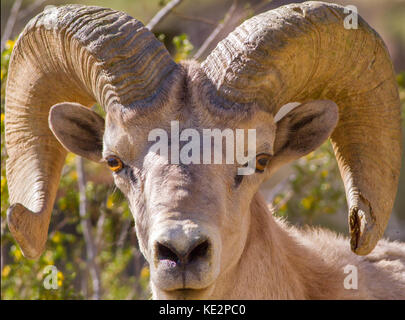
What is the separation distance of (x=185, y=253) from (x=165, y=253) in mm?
174

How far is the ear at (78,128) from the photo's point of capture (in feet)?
20.3

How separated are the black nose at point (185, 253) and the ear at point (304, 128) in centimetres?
155

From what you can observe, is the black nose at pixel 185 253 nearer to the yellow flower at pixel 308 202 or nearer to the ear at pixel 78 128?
the ear at pixel 78 128

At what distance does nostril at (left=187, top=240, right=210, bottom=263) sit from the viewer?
4.72 meters

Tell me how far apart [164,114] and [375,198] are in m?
1.97

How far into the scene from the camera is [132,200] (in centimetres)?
562

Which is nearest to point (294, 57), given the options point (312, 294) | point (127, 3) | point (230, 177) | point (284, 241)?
point (230, 177)

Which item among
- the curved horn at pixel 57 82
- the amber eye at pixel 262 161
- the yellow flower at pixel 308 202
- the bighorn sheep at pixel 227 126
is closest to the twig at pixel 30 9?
the curved horn at pixel 57 82
